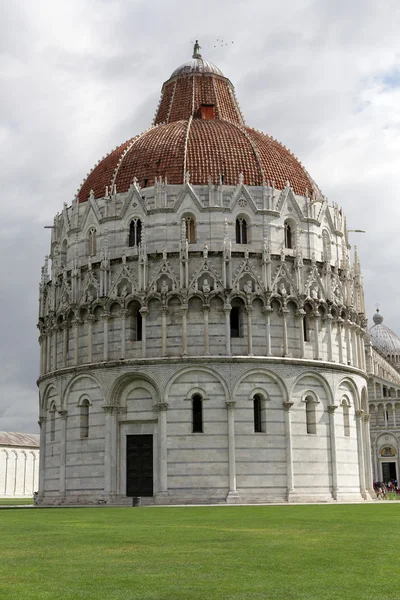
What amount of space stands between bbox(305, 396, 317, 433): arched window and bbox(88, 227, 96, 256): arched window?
16243 mm

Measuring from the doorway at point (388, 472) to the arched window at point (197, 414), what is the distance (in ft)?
170

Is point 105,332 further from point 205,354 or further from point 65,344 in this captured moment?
point 205,354

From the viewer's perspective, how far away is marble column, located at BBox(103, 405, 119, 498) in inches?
1790

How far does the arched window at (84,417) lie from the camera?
47625 mm

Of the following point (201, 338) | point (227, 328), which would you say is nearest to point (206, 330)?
point (201, 338)

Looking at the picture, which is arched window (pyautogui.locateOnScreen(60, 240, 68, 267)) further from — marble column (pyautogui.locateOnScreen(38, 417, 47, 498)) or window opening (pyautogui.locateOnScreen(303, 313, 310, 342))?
window opening (pyautogui.locateOnScreen(303, 313, 310, 342))

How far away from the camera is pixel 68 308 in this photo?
49.5 m

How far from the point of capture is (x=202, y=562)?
14195 millimetres

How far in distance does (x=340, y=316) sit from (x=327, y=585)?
39.5m

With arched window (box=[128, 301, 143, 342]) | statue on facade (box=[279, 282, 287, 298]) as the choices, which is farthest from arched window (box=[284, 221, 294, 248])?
arched window (box=[128, 301, 143, 342])

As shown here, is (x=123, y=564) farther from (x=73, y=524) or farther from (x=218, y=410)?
(x=218, y=410)

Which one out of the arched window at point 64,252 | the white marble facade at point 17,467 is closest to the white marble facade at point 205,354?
the arched window at point 64,252

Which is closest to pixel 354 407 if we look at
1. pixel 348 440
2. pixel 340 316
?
pixel 348 440

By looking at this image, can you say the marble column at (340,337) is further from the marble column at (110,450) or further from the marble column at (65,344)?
the marble column at (65,344)
